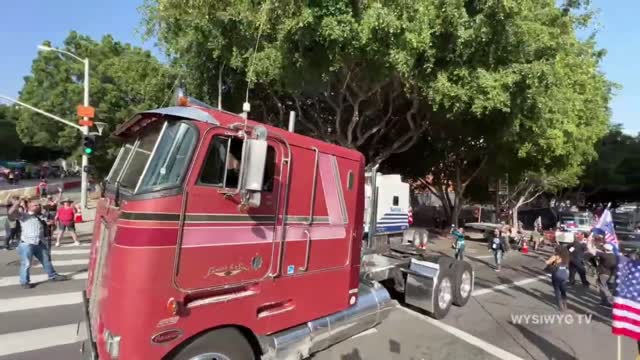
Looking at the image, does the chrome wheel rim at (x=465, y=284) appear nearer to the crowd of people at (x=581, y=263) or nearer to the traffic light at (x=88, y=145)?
the crowd of people at (x=581, y=263)

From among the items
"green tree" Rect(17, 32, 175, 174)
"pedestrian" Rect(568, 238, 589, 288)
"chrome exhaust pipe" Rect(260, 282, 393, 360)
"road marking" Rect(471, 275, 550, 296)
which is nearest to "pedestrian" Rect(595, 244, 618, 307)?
"pedestrian" Rect(568, 238, 589, 288)

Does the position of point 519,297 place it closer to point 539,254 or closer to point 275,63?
point 275,63

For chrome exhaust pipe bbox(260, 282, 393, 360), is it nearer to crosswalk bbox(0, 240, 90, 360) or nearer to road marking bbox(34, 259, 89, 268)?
crosswalk bbox(0, 240, 90, 360)

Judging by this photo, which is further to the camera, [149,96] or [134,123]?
[149,96]

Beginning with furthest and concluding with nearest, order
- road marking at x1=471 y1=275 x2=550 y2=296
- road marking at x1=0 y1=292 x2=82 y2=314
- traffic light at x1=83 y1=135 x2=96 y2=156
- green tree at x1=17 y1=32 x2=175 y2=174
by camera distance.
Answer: green tree at x1=17 y1=32 x2=175 y2=174 → traffic light at x1=83 y1=135 x2=96 y2=156 → road marking at x1=471 y1=275 x2=550 y2=296 → road marking at x1=0 y1=292 x2=82 y2=314

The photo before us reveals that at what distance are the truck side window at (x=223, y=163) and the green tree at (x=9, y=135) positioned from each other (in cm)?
6311

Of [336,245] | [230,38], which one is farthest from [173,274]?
[230,38]

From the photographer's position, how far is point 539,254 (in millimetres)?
20500

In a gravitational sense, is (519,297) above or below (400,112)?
below

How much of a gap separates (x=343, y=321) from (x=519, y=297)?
654 cm

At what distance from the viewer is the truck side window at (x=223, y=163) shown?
4070mm

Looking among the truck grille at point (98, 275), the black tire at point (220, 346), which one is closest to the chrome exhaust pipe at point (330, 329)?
the black tire at point (220, 346)

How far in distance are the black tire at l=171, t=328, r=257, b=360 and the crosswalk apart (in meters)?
2.07

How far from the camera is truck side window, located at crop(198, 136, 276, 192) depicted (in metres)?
4.07
